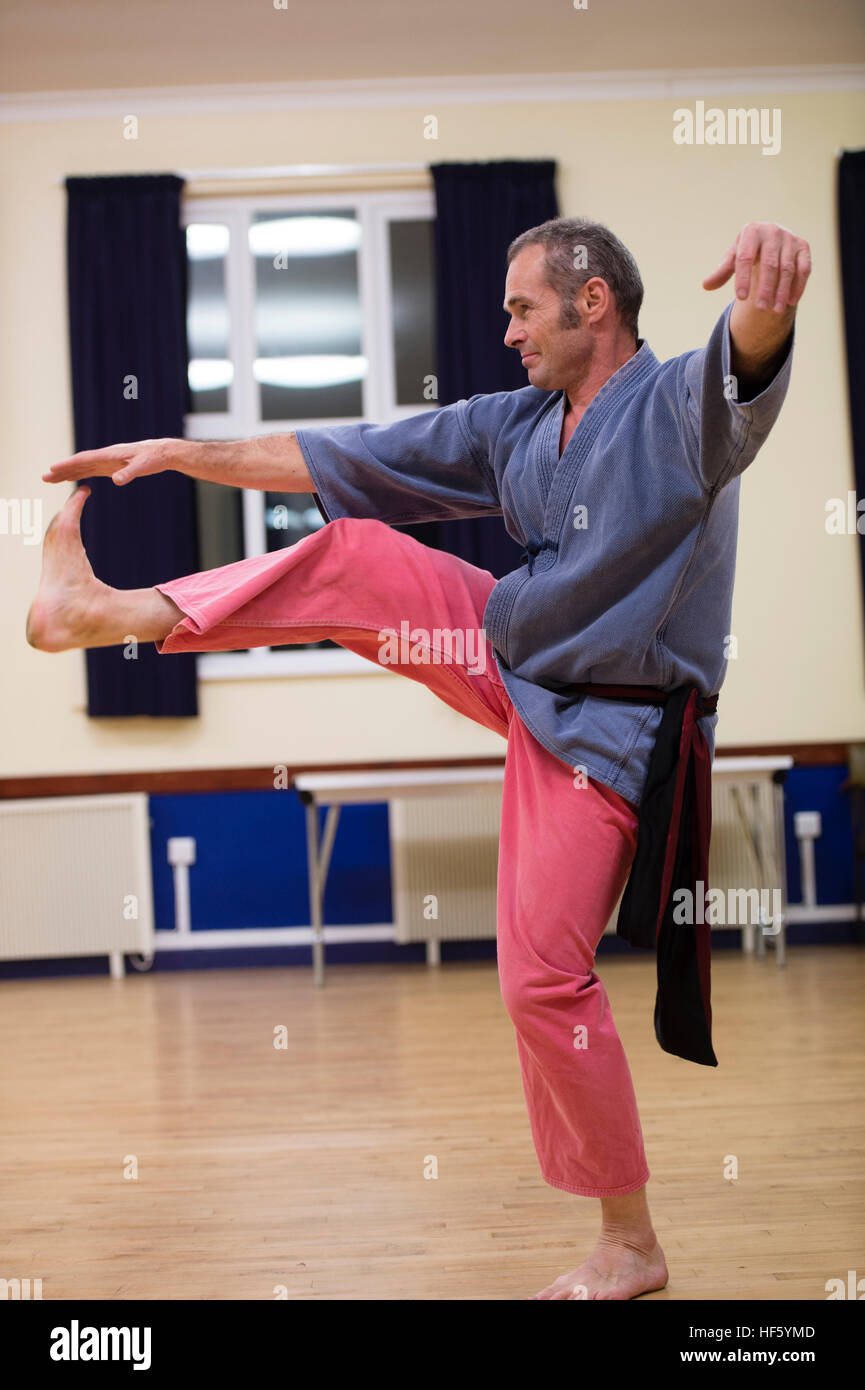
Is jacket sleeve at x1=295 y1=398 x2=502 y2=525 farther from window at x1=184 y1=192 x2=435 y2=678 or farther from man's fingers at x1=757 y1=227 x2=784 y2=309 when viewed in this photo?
window at x1=184 y1=192 x2=435 y2=678

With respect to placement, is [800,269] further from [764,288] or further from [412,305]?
[412,305]

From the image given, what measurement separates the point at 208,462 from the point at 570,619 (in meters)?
0.59

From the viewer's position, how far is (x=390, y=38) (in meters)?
4.88

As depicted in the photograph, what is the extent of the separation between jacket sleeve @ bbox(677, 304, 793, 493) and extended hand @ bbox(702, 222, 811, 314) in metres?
0.07

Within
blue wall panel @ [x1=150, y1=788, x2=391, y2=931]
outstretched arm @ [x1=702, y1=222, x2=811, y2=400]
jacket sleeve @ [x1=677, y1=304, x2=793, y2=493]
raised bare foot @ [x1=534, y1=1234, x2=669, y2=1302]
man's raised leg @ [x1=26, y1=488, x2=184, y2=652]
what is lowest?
raised bare foot @ [x1=534, y1=1234, x2=669, y2=1302]

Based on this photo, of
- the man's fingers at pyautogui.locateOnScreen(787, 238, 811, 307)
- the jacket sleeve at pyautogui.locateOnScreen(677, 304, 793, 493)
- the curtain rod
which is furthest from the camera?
the curtain rod

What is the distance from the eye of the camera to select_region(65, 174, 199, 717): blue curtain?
16.9ft

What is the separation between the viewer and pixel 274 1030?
3955 mm

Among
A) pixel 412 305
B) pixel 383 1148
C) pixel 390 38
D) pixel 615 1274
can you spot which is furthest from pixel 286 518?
pixel 615 1274

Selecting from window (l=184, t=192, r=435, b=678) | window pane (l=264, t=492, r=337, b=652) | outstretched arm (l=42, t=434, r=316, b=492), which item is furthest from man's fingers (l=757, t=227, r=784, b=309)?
window pane (l=264, t=492, r=337, b=652)

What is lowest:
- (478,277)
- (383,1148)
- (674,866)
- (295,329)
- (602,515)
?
(383,1148)
